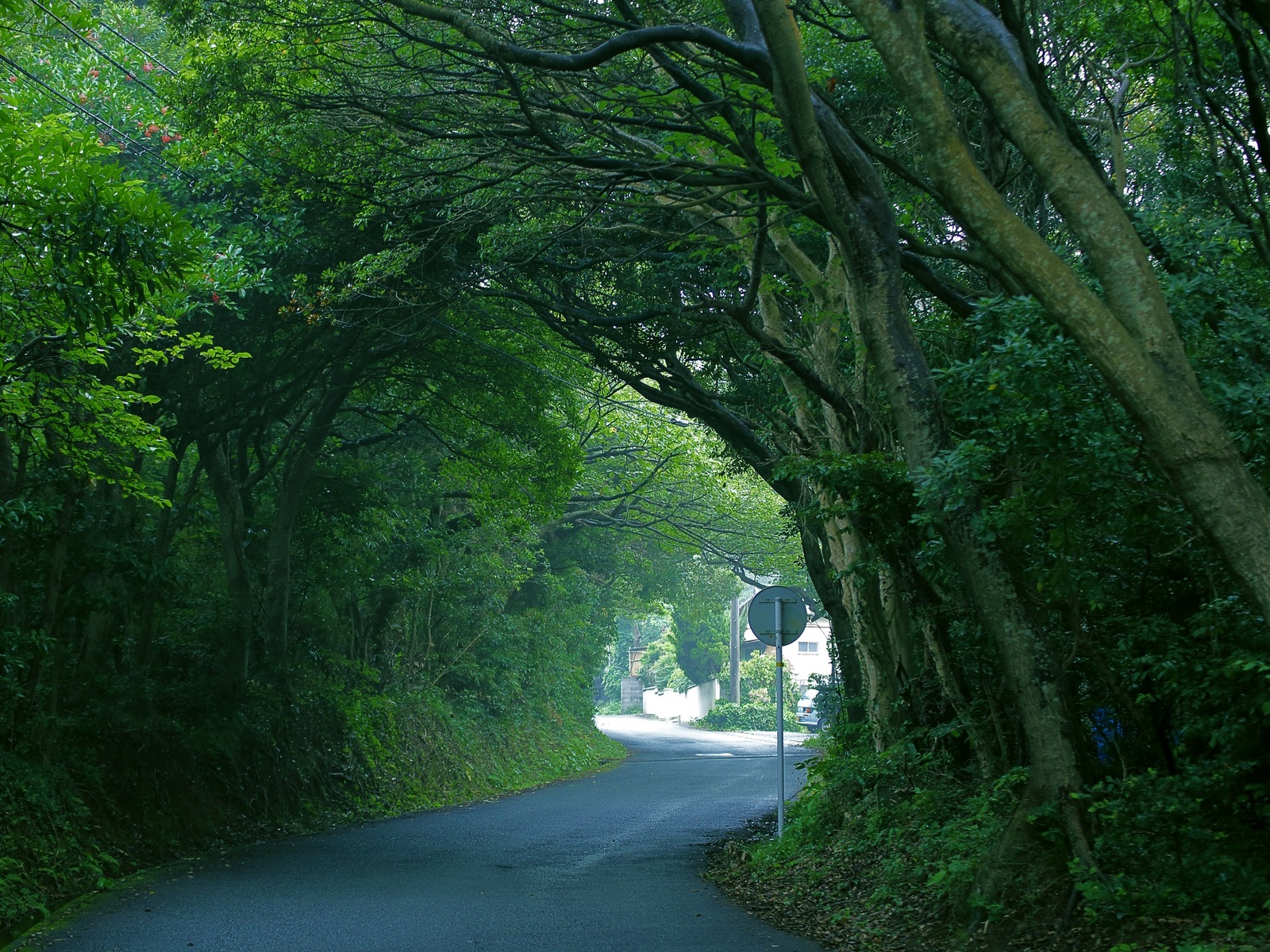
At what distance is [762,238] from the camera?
9.95 m

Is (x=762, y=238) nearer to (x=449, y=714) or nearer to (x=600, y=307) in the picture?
(x=600, y=307)

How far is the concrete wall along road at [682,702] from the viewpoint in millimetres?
71125

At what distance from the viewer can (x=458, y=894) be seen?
11.2 metres

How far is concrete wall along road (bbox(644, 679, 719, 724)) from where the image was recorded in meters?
71.1

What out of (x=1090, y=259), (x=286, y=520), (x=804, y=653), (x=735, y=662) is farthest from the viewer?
(x=804, y=653)

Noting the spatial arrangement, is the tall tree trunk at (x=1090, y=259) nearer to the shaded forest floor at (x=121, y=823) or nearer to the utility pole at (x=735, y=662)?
the shaded forest floor at (x=121, y=823)

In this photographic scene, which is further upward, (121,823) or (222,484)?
(222,484)

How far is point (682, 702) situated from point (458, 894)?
66764mm

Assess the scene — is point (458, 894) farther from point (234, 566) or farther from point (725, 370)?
point (234, 566)

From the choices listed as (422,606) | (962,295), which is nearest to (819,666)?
(422,606)

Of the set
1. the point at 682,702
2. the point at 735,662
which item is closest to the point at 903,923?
the point at 735,662

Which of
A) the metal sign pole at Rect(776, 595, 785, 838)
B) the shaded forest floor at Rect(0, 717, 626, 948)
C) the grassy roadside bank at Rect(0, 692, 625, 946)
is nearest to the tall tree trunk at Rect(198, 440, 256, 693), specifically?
the grassy roadside bank at Rect(0, 692, 625, 946)

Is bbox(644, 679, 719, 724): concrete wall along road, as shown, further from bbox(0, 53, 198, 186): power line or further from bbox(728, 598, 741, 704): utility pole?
bbox(0, 53, 198, 186): power line

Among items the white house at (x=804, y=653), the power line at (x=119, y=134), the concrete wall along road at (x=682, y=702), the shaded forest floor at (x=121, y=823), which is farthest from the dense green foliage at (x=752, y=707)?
the power line at (x=119, y=134)
